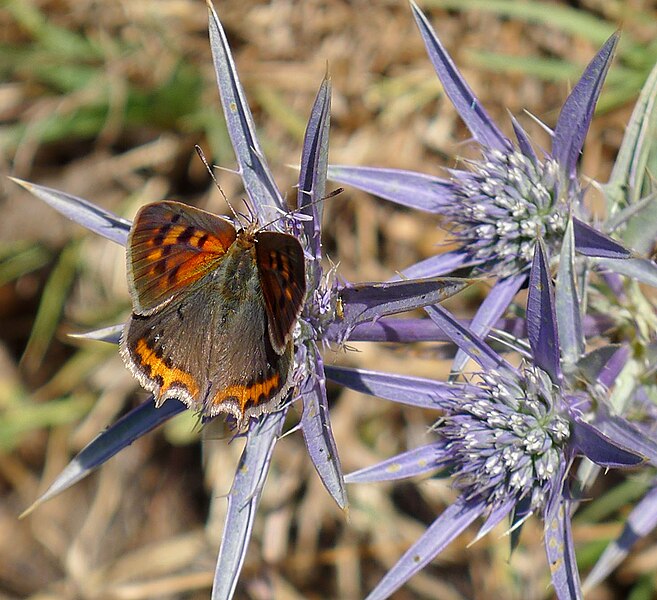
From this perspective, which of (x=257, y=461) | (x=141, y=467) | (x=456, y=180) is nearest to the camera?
(x=257, y=461)

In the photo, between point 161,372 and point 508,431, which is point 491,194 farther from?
point 161,372

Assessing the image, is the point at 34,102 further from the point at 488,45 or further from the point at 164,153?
the point at 488,45

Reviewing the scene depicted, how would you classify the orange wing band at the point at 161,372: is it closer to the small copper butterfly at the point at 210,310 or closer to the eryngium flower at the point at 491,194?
the small copper butterfly at the point at 210,310

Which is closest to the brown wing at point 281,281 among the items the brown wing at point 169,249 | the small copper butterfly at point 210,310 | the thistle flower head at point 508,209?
the small copper butterfly at point 210,310

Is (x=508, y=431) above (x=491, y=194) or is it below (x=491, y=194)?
below

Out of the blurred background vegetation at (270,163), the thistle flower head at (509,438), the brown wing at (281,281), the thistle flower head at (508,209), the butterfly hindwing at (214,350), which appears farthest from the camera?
the blurred background vegetation at (270,163)

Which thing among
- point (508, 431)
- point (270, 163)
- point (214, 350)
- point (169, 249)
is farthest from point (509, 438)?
point (270, 163)

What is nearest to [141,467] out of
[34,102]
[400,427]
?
[400,427]
